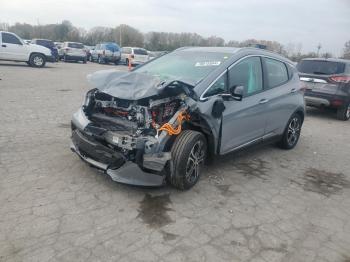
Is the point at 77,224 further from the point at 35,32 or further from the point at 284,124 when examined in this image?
the point at 35,32

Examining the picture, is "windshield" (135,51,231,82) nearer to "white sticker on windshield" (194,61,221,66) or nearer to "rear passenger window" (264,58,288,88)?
"white sticker on windshield" (194,61,221,66)

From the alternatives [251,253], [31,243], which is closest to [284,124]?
[251,253]

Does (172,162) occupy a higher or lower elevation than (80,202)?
higher

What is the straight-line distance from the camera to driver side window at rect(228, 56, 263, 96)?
4934 mm

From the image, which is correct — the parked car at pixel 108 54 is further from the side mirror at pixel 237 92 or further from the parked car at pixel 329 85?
the side mirror at pixel 237 92

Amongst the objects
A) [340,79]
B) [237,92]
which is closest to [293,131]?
[237,92]

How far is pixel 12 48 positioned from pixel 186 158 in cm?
1676

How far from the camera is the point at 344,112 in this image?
1027 centimetres

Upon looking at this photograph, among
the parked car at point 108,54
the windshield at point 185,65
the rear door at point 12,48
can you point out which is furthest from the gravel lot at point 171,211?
the parked car at point 108,54

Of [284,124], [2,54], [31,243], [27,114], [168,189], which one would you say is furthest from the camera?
[2,54]

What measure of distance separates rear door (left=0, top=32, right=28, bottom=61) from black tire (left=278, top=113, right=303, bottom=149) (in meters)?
15.8

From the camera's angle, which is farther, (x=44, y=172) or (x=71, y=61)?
(x=71, y=61)

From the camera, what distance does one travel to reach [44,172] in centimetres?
459

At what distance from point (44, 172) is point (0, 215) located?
3.74ft
